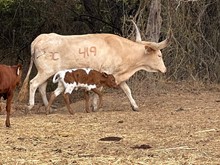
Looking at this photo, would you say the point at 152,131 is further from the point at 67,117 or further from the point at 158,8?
the point at 158,8

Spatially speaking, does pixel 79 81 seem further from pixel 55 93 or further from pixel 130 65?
pixel 130 65

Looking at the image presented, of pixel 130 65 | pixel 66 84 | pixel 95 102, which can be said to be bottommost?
pixel 95 102

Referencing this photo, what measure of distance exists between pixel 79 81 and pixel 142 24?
470cm

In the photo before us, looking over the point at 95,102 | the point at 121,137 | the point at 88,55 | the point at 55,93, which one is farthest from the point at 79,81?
the point at 121,137

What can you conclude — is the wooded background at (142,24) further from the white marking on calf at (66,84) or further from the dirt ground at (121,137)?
the white marking on calf at (66,84)

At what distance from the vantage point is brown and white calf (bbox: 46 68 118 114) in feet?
45.5

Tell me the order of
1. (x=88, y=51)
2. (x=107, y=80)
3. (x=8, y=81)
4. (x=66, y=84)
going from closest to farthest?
(x=8, y=81) < (x=66, y=84) < (x=107, y=80) < (x=88, y=51)

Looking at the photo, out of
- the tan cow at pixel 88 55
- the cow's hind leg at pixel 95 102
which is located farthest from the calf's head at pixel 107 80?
the tan cow at pixel 88 55

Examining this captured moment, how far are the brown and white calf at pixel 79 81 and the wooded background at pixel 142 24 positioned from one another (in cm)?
324

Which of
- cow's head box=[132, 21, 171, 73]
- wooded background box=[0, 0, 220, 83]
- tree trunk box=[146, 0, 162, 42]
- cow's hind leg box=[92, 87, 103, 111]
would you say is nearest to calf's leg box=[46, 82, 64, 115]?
cow's hind leg box=[92, 87, 103, 111]

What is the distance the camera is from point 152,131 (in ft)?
35.3

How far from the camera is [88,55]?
14812 millimetres

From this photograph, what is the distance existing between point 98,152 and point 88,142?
0.85 meters

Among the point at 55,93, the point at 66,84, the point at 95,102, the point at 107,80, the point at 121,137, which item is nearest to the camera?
the point at 121,137
